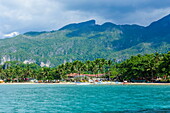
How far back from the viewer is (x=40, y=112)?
39.5 meters

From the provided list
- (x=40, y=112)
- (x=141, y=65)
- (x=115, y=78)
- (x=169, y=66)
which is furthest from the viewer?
(x=115, y=78)

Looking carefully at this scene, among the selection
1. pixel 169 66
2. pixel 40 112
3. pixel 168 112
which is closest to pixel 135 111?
pixel 168 112

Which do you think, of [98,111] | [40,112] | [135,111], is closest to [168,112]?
[135,111]

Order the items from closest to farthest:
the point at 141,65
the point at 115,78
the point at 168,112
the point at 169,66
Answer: the point at 168,112, the point at 169,66, the point at 141,65, the point at 115,78

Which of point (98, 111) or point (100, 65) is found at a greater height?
point (100, 65)

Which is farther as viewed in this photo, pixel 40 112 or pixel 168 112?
pixel 40 112

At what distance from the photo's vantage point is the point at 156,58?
14425 centimetres

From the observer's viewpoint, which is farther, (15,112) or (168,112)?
(15,112)

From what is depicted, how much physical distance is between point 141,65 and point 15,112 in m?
114

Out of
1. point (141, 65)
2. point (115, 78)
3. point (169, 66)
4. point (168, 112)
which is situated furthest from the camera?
point (115, 78)

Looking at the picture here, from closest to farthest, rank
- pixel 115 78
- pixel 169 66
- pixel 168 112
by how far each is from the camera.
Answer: pixel 168 112
pixel 169 66
pixel 115 78

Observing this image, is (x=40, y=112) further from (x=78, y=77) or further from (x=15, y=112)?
(x=78, y=77)

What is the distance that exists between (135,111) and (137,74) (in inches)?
4345

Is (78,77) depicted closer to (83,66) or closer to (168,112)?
(83,66)
